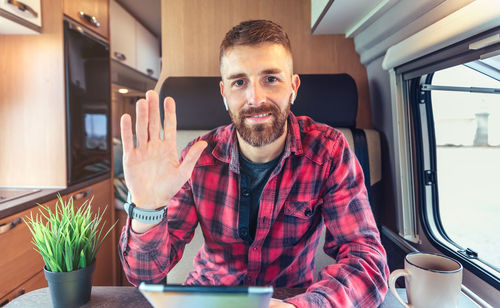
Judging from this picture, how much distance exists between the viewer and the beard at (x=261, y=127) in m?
1.01

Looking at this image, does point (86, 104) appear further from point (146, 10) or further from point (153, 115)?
point (153, 115)

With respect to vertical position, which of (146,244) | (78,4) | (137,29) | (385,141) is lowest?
(146,244)

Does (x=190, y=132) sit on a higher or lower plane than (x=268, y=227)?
higher

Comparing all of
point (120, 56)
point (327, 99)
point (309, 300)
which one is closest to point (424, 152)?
point (327, 99)

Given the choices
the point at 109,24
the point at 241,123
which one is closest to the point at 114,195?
the point at 109,24

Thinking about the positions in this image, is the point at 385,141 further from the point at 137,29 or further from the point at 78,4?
the point at 137,29

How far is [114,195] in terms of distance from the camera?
2.58 m

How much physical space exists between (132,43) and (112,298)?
2.81m

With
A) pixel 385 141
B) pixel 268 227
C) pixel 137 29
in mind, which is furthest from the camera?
pixel 137 29

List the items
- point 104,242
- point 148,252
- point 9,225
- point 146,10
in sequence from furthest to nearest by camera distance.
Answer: point 146,10 < point 104,242 < point 9,225 < point 148,252

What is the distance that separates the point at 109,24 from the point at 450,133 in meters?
2.38

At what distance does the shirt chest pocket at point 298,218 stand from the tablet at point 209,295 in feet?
1.92

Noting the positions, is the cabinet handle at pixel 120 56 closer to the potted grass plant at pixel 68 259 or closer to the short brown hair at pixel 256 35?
the short brown hair at pixel 256 35

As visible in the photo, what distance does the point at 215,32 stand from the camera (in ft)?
6.02
